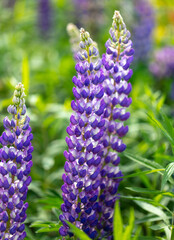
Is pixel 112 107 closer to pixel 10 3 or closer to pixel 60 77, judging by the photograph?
pixel 60 77

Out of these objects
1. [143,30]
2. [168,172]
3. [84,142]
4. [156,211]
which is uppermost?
[143,30]

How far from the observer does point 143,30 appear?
15.7ft

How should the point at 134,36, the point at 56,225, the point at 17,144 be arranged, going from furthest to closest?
1. the point at 134,36
2. the point at 56,225
3. the point at 17,144

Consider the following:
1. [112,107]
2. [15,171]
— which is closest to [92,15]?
[112,107]

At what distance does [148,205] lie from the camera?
1868 mm

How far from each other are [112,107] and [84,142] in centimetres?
24

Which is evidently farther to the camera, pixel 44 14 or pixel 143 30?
pixel 44 14

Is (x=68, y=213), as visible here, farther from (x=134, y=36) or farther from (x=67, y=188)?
(x=134, y=36)

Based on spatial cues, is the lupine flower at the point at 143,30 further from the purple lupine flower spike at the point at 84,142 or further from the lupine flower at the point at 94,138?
the purple lupine flower spike at the point at 84,142

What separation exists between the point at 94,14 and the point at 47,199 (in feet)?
11.6

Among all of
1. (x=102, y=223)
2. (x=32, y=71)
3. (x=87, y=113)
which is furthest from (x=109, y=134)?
(x=32, y=71)

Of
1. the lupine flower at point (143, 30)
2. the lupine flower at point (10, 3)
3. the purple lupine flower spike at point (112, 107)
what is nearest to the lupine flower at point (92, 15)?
the lupine flower at point (143, 30)

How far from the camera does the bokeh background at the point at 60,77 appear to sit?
2.47 metres

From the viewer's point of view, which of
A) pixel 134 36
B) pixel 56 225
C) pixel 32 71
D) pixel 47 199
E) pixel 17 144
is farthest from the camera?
pixel 134 36
